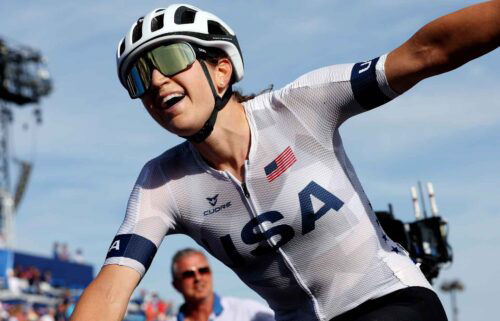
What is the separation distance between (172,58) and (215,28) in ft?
1.32

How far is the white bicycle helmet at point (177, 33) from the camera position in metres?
4.46

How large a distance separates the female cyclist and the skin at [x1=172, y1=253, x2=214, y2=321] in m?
4.15

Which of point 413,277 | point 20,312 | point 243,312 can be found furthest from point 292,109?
point 20,312

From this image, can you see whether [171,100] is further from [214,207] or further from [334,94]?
[334,94]

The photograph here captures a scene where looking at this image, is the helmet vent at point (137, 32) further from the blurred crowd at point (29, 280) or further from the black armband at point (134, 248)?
the blurred crowd at point (29, 280)

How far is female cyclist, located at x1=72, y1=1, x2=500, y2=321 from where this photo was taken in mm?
4266

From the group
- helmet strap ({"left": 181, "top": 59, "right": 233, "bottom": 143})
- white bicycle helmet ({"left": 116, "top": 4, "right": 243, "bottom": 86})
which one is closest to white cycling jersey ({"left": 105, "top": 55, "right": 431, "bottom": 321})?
helmet strap ({"left": 181, "top": 59, "right": 233, "bottom": 143})

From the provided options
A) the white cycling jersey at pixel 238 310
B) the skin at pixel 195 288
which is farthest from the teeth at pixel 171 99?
the skin at pixel 195 288

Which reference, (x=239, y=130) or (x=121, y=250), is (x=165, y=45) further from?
(x=121, y=250)

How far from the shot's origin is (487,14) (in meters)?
3.55

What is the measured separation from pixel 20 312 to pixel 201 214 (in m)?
22.1

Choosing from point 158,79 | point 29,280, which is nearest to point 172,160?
point 158,79

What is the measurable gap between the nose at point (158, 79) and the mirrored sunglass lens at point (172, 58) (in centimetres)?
2

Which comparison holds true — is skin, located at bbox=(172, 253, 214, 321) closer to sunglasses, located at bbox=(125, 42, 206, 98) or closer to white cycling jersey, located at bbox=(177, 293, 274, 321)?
white cycling jersey, located at bbox=(177, 293, 274, 321)
